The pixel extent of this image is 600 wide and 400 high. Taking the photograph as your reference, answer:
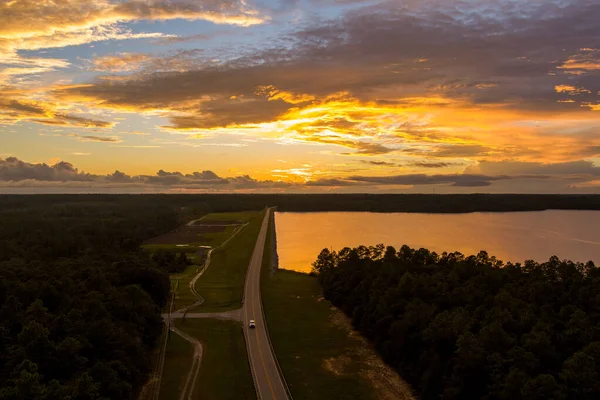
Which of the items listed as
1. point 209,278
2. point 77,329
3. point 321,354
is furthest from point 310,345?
point 209,278

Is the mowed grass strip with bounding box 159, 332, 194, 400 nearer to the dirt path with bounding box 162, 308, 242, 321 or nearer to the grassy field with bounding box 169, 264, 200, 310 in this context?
the dirt path with bounding box 162, 308, 242, 321

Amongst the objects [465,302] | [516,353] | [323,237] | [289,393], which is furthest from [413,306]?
[323,237]

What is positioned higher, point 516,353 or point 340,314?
point 516,353

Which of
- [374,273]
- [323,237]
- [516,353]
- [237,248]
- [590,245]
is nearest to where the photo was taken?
[516,353]

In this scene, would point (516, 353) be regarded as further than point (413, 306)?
No

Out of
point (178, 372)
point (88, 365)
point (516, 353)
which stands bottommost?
point (178, 372)

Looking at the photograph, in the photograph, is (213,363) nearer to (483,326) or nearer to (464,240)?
(483,326)

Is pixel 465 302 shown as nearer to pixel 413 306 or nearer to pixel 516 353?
pixel 413 306
